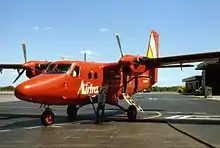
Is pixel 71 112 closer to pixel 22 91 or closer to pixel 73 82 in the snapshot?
pixel 73 82

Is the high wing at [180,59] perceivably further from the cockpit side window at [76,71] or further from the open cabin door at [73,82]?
the open cabin door at [73,82]

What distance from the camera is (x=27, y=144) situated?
482 inches

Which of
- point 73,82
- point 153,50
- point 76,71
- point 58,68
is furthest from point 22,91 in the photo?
point 153,50

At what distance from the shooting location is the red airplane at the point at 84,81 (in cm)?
1745

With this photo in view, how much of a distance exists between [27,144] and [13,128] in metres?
5.20

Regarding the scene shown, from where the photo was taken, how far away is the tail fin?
86.8 ft

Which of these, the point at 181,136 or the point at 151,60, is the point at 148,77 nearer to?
the point at 151,60

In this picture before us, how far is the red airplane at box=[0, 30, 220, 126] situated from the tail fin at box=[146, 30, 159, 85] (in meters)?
2.12

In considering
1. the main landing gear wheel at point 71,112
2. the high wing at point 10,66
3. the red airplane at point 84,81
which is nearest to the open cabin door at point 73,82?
the red airplane at point 84,81

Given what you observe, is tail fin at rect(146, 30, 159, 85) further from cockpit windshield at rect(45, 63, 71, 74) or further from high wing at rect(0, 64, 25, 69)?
high wing at rect(0, 64, 25, 69)

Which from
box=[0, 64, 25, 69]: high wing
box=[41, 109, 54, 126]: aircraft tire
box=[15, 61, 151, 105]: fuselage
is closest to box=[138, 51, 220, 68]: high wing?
box=[15, 61, 151, 105]: fuselage

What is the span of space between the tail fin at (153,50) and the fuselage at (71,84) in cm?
294

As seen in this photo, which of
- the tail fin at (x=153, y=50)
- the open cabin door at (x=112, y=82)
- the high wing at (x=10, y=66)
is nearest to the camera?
the open cabin door at (x=112, y=82)

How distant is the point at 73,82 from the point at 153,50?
9530 mm
